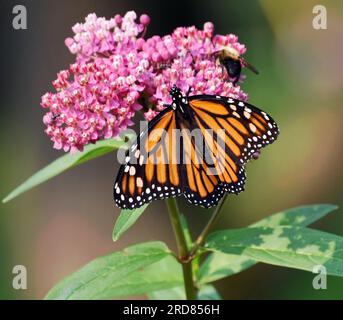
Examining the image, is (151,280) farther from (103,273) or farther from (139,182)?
(139,182)

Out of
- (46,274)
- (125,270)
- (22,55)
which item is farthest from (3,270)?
(125,270)

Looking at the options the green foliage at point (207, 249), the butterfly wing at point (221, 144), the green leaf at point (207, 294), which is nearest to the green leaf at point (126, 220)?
the green foliage at point (207, 249)

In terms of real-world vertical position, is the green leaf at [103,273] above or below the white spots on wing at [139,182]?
below

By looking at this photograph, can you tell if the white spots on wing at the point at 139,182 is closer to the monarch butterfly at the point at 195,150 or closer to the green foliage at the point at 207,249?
the monarch butterfly at the point at 195,150

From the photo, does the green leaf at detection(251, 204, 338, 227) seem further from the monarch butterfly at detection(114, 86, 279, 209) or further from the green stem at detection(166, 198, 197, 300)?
the monarch butterfly at detection(114, 86, 279, 209)

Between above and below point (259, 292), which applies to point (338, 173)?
above

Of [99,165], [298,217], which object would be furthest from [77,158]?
[99,165]
